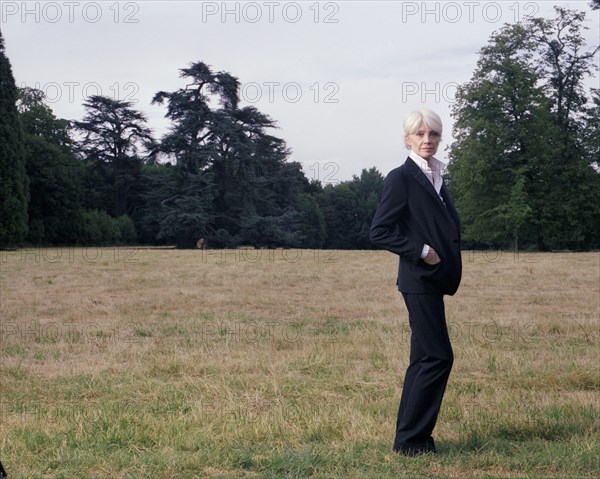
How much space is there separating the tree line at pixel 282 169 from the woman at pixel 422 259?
125 feet

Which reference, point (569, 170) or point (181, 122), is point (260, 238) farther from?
point (569, 170)

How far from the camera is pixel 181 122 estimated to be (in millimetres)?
46219

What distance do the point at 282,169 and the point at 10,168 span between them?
54.1ft

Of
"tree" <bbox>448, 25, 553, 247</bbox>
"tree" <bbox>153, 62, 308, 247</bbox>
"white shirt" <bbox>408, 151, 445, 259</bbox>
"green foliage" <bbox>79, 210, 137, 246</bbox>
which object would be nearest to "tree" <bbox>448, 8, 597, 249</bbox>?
"tree" <bbox>448, 25, 553, 247</bbox>

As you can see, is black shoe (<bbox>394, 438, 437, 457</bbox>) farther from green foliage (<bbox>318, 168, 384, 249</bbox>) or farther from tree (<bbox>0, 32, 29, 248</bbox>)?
green foliage (<bbox>318, 168, 384, 249</bbox>)

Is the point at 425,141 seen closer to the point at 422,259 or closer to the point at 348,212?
the point at 422,259

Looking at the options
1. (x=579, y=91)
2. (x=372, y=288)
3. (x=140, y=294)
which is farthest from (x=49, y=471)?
(x=579, y=91)

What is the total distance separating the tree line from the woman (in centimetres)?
3815

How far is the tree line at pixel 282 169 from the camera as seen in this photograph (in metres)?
43.4

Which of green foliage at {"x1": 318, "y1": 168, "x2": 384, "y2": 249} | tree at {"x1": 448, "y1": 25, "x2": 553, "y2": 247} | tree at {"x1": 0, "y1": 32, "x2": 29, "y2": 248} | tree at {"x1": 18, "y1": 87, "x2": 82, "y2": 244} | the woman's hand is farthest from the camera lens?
green foliage at {"x1": 318, "y1": 168, "x2": 384, "y2": 249}

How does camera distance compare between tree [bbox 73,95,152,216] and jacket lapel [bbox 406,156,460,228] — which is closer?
jacket lapel [bbox 406,156,460,228]

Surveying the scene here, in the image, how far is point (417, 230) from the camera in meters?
4.84

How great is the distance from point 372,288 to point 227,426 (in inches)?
480

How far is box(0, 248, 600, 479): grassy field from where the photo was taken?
483 cm
